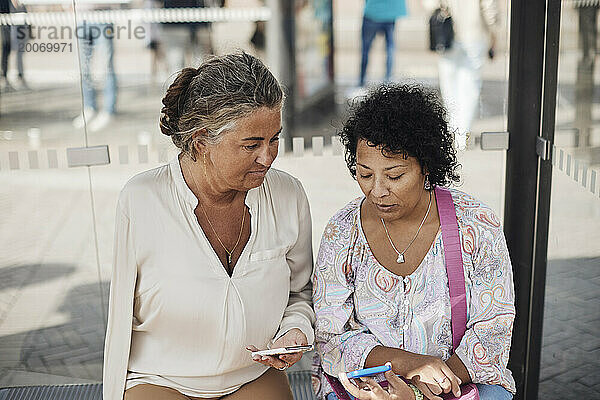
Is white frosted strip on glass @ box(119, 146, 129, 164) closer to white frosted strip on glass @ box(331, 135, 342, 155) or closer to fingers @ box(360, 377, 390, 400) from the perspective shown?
white frosted strip on glass @ box(331, 135, 342, 155)

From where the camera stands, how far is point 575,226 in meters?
3.33

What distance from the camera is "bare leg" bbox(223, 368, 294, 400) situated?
9.07ft

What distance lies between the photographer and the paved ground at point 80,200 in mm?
3766

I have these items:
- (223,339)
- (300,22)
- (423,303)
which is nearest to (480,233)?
(423,303)

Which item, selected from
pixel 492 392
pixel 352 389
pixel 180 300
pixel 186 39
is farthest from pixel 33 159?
pixel 492 392

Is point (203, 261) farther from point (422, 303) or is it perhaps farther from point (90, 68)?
point (90, 68)

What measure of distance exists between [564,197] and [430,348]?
42.6 inches

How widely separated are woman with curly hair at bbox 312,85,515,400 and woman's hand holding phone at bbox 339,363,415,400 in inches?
1.7

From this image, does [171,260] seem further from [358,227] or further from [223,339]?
[358,227]

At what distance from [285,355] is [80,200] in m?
1.64

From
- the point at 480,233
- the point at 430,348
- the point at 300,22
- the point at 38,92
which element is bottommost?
the point at 430,348

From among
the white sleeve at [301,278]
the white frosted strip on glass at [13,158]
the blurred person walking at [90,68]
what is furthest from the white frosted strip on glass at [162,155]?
the white sleeve at [301,278]

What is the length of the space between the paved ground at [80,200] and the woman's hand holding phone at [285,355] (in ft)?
4.35

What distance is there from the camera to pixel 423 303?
270cm
